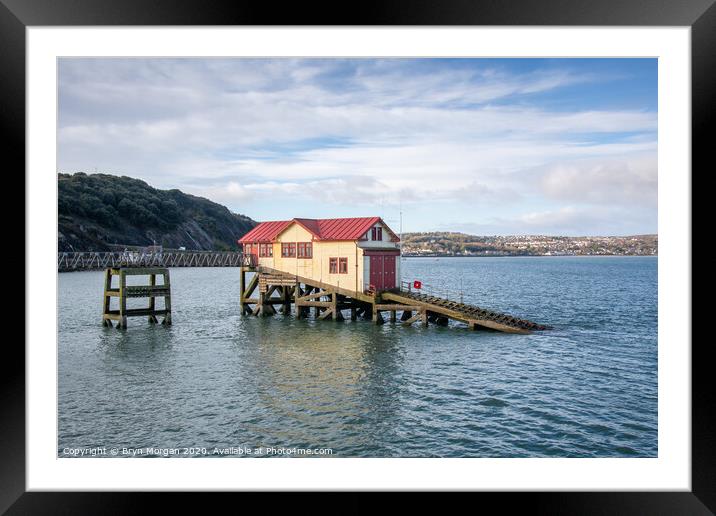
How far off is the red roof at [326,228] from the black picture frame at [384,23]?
24750mm

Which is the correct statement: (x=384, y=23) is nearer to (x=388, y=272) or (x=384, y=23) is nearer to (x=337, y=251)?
(x=337, y=251)

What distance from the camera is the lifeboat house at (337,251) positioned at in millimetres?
33812

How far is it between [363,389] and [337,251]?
16.0 metres

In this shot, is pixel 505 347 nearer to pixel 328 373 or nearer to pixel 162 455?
pixel 328 373

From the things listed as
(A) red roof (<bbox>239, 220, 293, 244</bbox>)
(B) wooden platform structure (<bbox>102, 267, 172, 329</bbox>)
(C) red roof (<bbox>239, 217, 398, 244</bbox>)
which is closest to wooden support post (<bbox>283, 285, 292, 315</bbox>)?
(A) red roof (<bbox>239, 220, 293, 244</bbox>)

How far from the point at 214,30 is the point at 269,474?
7725mm

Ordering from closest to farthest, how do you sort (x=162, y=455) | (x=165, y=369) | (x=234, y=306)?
(x=162, y=455) < (x=165, y=369) < (x=234, y=306)

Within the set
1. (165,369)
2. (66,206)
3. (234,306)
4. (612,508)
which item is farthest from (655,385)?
(66,206)

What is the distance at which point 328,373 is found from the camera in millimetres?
21812

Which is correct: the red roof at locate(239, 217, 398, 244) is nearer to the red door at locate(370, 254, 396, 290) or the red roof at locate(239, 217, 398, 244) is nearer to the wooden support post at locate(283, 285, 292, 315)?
the red door at locate(370, 254, 396, 290)

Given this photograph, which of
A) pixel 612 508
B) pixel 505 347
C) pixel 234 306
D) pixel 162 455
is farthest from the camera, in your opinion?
pixel 234 306

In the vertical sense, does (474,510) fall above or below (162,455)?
above

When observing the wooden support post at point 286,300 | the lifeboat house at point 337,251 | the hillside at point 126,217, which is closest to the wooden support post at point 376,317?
the lifeboat house at point 337,251

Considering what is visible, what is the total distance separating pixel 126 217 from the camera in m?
103
